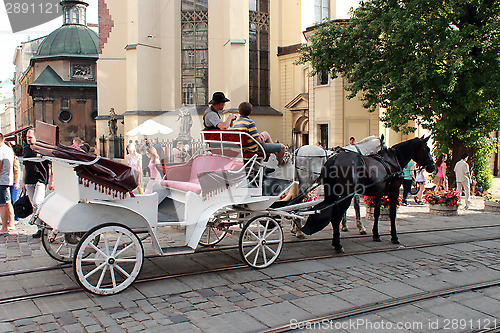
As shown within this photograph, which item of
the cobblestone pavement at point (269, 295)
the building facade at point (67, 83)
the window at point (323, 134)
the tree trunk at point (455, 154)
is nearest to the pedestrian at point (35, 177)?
the cobblestone pavement at point (269, 295)

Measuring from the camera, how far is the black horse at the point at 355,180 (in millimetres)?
8220

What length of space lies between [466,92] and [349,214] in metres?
6.16

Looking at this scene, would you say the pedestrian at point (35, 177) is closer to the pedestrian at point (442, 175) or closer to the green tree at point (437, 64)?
the green tree at point (437, 64)

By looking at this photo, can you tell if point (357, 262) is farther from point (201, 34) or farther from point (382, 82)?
point (201, 34)

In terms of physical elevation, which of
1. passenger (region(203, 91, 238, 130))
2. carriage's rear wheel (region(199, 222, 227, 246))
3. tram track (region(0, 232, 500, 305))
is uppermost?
passenger (region(203, 91, 238, 130))

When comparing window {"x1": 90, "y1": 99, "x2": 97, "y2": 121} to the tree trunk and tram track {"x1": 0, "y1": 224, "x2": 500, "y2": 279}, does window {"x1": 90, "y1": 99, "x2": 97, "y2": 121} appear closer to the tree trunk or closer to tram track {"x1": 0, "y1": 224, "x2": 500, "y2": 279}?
the tree trunk

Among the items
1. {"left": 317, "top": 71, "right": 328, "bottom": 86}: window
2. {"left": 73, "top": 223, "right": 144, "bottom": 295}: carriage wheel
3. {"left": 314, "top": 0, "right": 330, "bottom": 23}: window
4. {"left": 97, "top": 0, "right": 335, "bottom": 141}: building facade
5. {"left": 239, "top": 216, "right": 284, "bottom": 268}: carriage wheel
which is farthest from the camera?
{"left": 314, "top": 0, "right": 330, "bottom": 23}: window

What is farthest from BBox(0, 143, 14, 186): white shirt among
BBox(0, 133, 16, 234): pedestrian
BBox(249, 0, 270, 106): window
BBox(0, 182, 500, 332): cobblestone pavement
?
BBox(249, 0, 270, 106): window

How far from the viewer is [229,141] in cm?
695

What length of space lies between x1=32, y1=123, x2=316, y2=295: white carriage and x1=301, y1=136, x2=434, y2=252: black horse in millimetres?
384

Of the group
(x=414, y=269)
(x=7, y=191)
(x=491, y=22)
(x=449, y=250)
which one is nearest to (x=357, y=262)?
(x=414, y=269)

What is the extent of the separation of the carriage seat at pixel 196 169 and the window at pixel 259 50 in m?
26.9

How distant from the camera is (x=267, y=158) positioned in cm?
762

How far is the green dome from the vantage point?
51987 mm
